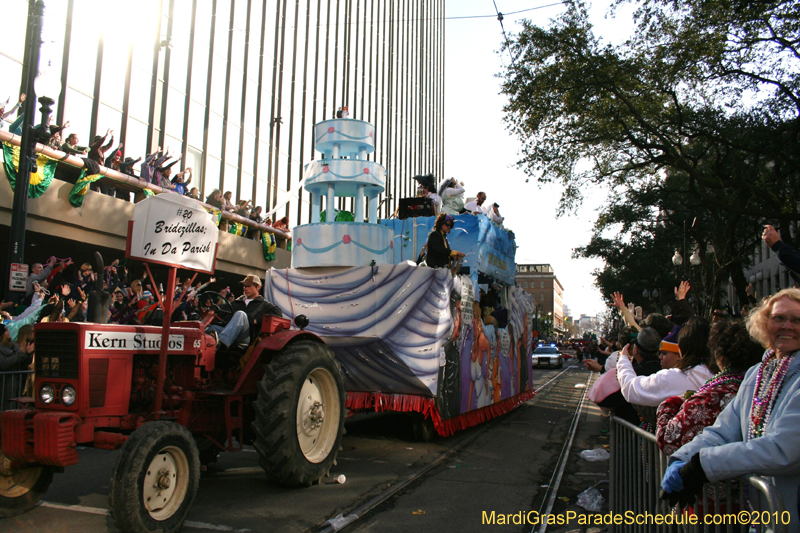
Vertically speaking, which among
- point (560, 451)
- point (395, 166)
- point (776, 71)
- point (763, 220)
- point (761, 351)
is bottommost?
point (560, 451)

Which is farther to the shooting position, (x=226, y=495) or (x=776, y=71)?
(x=776, y=71)

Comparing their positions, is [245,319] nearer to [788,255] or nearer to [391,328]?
[391,328]

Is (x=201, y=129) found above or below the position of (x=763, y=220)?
above

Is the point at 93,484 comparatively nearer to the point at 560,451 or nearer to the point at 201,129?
the point at 560,451

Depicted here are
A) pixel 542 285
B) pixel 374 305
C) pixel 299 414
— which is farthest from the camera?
pixel 542 285

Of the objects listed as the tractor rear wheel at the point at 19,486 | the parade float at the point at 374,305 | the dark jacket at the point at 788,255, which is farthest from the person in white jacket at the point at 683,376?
the tractor rear wheel at the point at 19,486

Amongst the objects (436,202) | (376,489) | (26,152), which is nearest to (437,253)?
(436,202)

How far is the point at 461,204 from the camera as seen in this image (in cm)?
1117

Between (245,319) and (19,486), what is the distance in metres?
2.19

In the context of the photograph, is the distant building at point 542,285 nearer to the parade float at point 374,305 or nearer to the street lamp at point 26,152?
the parade float at point 374,305

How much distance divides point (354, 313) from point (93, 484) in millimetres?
3520

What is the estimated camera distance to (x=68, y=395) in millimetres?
4145

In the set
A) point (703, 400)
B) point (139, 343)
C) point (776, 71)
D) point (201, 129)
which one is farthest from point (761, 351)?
point (201, 129)

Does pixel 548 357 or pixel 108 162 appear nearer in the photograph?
pixel 108 162
